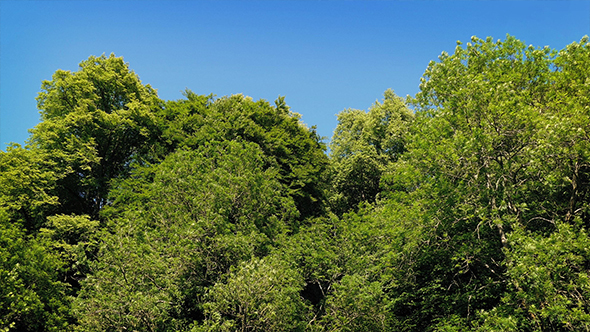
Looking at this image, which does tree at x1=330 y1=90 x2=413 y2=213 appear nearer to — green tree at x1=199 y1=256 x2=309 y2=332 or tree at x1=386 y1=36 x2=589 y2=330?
tree at x1=386 y1=36 x2=589 y2=330

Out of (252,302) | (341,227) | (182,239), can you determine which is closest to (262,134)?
(341,227)

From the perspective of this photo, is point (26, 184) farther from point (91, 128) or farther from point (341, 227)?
point (341, 227)

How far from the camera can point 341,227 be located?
2025 cm

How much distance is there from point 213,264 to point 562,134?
13.4 metres

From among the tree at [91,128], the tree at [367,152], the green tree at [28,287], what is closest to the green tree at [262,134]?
the tree at [91,128]

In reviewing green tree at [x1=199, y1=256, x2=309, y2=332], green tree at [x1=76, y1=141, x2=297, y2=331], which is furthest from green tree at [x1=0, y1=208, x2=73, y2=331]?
green tree at [x1=199, y1=256, x2=309, y2=332]

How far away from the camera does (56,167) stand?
23016mm

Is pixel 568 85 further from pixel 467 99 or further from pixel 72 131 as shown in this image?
pixel 72 131

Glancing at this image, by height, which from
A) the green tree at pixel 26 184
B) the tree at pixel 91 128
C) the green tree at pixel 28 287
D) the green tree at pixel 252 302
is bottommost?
the green tree at pixel 252 302

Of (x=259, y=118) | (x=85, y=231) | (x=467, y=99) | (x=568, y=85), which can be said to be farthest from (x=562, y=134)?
(x=85, y=231)

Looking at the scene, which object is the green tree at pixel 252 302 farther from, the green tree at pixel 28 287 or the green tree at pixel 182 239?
the green tree at pixel 28 287

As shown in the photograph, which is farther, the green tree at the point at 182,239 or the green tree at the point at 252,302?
the green tree at the point at 182,239

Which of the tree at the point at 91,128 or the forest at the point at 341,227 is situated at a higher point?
the tree at the point at 91,128

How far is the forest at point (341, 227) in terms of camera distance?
1083 centimetres
